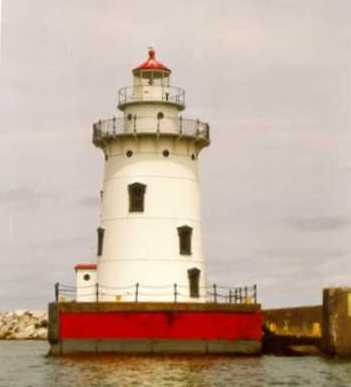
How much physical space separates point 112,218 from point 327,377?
1066 centimetres

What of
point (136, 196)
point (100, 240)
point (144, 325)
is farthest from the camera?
point (100, 240)

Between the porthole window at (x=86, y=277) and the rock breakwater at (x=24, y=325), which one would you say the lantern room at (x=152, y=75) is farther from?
the rock breakwater at (x=24, y=325)

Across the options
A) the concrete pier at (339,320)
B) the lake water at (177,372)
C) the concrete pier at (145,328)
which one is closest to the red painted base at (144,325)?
the concrete pier at (145,328)

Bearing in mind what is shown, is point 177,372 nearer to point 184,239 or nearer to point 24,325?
point 184,239

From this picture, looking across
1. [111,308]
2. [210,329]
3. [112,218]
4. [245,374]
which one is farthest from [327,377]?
[112,218]

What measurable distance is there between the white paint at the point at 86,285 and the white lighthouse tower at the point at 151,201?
1435mm

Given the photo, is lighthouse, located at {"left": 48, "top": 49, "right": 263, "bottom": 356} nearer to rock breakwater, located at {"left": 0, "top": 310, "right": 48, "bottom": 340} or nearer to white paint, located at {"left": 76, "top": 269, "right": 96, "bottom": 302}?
white paint, located at {"left": 76, "top": 269, "right": 96, "bottom": 302}

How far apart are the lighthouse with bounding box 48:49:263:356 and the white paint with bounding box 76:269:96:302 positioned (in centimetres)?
5

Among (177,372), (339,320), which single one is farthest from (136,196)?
(177,372)

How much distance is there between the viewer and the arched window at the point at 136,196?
1623 inches

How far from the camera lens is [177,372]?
33.9 meters

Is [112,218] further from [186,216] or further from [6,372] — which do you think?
[6,372]

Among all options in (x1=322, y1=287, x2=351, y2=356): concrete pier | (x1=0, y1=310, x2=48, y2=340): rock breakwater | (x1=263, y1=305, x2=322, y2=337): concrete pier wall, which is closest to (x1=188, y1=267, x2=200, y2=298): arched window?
(x1=322, y1=287, x2=351, y2=356): concrete pier

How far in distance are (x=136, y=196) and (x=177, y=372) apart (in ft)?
30.0
